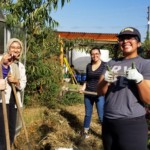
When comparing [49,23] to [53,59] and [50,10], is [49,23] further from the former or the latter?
[53,59]

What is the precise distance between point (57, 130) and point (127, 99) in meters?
4.06

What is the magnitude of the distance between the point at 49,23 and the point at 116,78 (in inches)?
187

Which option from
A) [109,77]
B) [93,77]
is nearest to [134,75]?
[109,77]

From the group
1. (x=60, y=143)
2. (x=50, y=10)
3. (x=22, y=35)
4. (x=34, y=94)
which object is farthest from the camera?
(x=34, y=94)

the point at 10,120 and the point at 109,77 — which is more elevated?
the point at 109,77

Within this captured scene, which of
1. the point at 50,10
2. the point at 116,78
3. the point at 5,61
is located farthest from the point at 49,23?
the point at 116,78

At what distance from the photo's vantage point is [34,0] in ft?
25.2

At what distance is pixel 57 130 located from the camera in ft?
23.7

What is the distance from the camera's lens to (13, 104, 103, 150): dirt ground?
604 centimetres

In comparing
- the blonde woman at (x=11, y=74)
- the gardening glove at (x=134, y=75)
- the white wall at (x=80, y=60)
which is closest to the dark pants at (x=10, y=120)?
the blonde woman at (x=11, y=74)

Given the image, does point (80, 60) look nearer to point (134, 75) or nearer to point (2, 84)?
point (2, 84)

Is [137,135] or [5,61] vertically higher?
[5,61]

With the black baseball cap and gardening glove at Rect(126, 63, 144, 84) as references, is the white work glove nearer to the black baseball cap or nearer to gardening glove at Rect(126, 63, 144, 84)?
the black baseball cap

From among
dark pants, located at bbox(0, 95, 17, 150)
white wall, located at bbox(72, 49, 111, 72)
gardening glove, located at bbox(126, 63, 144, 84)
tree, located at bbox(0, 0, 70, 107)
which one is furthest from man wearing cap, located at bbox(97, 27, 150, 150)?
white wall, located at bbox(72, 49, 111, 72)
